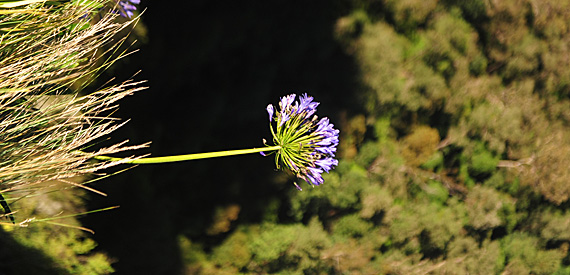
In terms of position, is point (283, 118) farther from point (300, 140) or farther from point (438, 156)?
point (438, 156)

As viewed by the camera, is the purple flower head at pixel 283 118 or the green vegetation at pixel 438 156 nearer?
the purple flower head at pixel 283 118

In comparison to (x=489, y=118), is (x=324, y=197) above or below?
below

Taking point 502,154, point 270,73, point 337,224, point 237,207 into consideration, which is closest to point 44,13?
point 270,73

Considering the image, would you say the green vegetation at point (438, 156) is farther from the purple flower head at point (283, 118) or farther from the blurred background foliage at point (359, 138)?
the purple flower head at point (283, 118)

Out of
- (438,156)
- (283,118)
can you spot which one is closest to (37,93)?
(283,118)

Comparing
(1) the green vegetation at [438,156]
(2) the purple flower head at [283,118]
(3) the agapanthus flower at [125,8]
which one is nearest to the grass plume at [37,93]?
(3) the agapanthus flower at [125,8]

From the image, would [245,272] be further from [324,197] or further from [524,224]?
[524,224]

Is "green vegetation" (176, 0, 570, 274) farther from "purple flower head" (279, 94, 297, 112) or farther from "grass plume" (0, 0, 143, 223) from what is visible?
"grass plume" (0, 0, 143, 223)
